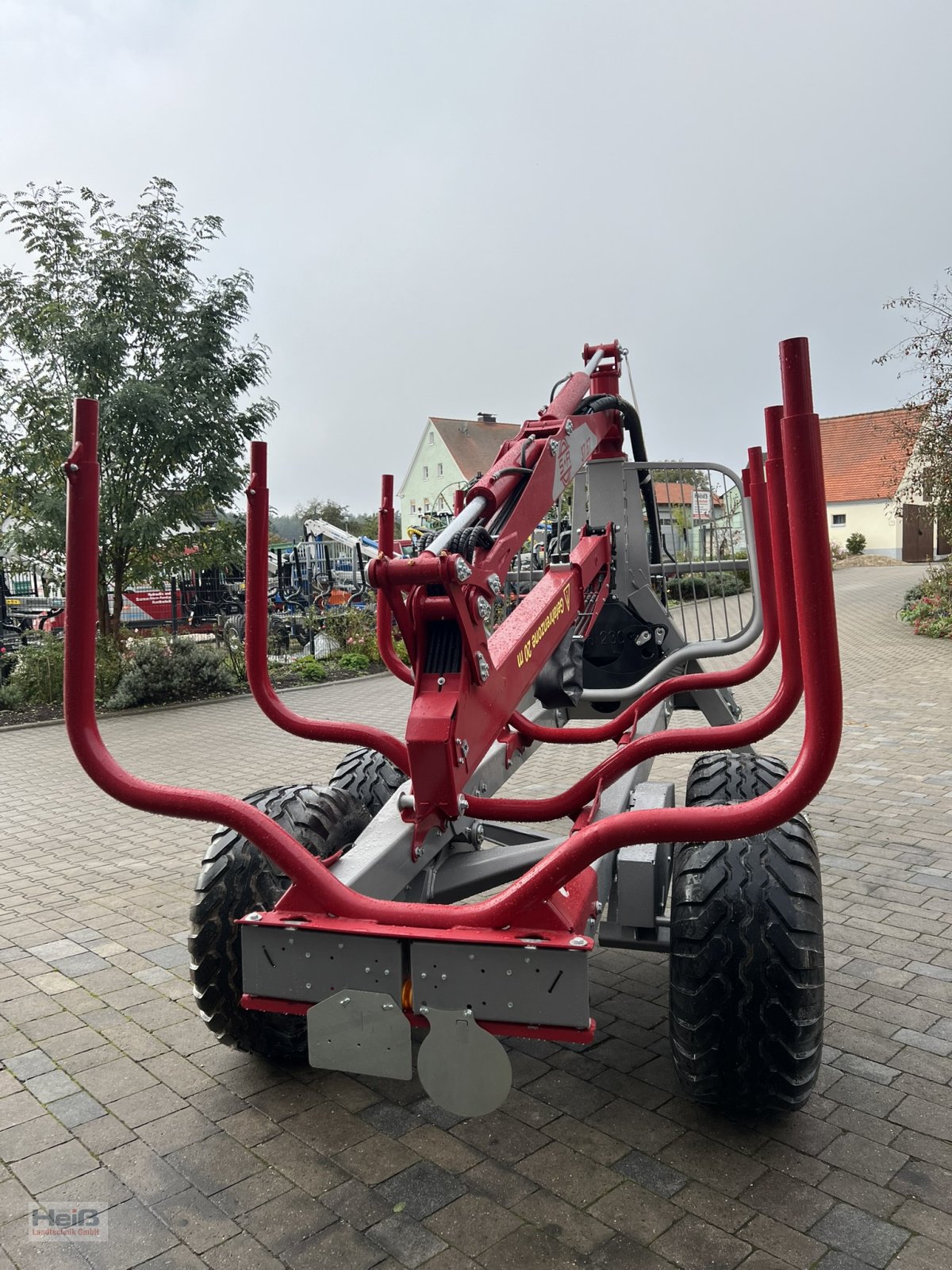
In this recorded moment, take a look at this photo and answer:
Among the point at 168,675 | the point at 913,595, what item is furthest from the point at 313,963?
the point at 913,595

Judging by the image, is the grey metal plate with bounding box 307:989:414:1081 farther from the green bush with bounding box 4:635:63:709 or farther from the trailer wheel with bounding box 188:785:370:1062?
the green bush with bounding box 4:635:63:709

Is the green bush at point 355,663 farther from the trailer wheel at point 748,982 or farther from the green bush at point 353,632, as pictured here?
the trailer wheel at point 748,982

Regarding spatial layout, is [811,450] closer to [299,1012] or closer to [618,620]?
[299,1012]

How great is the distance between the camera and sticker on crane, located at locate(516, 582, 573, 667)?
3336 mm

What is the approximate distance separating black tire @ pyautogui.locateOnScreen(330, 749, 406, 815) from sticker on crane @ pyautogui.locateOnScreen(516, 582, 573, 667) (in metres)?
1.18

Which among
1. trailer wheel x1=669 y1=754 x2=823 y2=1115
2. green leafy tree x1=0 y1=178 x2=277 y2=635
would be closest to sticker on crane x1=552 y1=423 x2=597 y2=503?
trailer wheel x1=669 y1=754 x2=823 y2=1115

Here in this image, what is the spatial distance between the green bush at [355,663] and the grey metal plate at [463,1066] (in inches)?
502

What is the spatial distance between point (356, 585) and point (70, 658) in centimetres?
1860

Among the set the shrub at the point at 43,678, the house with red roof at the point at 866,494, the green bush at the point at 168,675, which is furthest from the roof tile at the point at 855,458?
the shrub at the point at 43,678

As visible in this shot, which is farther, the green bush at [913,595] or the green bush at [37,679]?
the green bush at [913,595]

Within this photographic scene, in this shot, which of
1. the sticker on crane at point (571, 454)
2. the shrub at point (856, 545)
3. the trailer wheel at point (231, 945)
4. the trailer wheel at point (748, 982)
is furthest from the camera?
the shrub at point (856, 545)

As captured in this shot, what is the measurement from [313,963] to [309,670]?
38.9 ft

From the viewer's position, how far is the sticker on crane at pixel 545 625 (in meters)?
3.34

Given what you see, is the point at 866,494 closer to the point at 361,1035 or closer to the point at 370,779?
the point at 370,779
